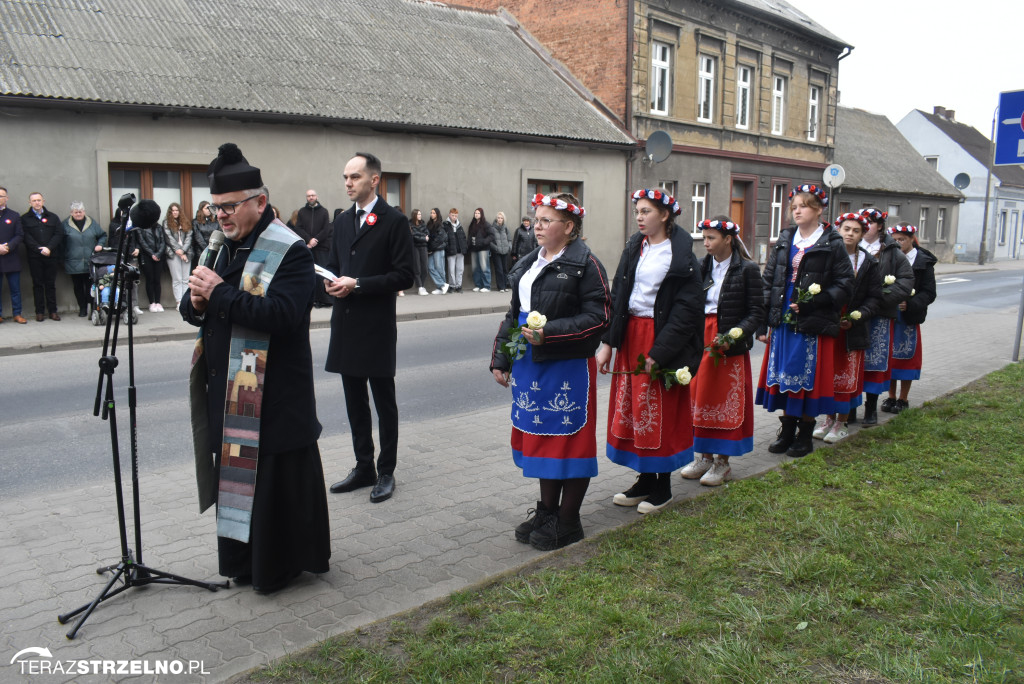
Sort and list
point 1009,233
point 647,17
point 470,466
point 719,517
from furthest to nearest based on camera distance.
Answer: point 1009,233
point 647,17
point 470,466
point 719,517

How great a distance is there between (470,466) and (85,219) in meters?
11.4

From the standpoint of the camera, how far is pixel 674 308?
5.02 meters

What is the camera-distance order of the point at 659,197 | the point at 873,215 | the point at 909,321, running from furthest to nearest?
the point at 909,321 < the point at 873,215 < the point at 659,197

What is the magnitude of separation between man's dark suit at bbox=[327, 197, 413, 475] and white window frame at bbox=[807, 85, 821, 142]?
3358 cm

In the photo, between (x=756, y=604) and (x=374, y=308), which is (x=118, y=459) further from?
(x=756, y=604)

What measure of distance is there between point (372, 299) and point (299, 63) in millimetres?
15711

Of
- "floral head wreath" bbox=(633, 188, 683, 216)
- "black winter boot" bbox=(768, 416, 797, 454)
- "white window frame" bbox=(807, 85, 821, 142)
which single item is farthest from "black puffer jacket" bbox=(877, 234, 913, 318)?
"white window frame" bbox=(807, 85, 821, 142)

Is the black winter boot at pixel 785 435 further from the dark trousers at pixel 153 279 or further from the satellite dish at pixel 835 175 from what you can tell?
the satellite dish at pixel 835 175

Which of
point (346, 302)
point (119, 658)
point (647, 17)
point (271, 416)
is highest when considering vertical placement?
point (647, 17)

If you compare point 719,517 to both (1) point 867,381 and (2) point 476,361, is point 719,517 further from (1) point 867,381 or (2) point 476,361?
(2) point 476,361

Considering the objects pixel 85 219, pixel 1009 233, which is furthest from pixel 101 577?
pixel 1009 233

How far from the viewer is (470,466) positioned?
6.27 metres

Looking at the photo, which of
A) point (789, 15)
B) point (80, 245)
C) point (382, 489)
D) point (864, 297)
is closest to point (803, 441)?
point (864, 297)

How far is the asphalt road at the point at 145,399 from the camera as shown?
6.45 meters
